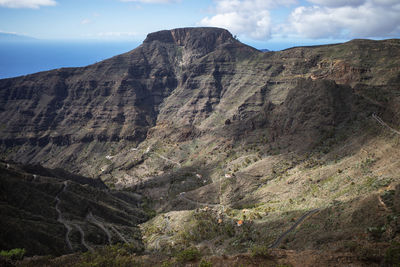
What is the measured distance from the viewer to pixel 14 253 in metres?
51.5

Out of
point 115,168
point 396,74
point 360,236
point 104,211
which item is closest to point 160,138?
point 115,168

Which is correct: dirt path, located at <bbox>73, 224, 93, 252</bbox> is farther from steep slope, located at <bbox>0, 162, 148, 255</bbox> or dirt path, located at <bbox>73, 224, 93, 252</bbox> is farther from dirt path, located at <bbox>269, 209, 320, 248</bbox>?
dirt path, located at <bbox>269, 209, 320, 248</bbox>

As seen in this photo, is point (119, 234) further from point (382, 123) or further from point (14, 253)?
point (382, 123)

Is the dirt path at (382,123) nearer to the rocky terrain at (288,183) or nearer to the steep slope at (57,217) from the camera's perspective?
the rocky terrain at (288,183)

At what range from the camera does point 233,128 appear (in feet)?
502

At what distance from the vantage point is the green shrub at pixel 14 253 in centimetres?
5024

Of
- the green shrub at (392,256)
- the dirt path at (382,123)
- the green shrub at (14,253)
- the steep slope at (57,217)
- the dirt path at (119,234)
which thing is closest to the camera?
the green shrub at (392,256)

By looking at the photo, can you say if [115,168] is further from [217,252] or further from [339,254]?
[339,254]

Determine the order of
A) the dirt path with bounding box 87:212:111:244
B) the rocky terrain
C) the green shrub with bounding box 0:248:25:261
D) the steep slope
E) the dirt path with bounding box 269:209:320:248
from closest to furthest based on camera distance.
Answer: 1. the rocky terrain
2. the green shrub with bounding box 0:248:25:261
3. the dirt path with bounding box 269:209:320:248
4. the steep slope
5. the dirt path with bounding box 87:212:111:244

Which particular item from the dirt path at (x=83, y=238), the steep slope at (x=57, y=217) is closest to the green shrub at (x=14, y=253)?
the steep slope at (x=57, y=217)

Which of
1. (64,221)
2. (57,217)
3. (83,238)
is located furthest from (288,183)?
(57,217)

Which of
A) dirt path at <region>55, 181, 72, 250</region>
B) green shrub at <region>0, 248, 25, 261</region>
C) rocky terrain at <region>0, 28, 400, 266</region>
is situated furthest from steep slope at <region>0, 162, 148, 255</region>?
green shrub at <region>0, 248, 25, 261</region>

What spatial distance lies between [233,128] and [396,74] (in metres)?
83.1

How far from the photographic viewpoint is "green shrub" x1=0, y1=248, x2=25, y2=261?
50.2 metres
